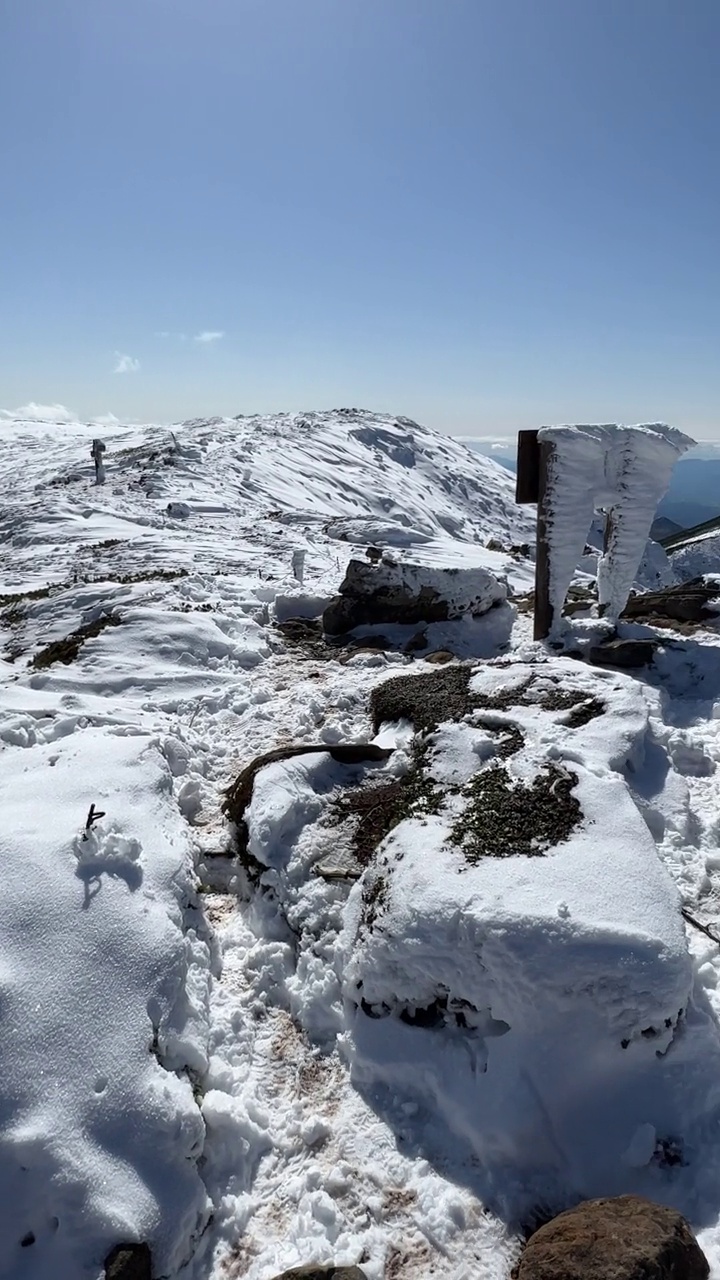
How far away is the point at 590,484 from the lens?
39.4ft

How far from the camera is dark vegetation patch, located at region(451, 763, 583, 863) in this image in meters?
6.18

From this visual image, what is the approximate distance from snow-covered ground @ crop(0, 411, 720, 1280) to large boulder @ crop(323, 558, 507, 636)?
13.5 feet

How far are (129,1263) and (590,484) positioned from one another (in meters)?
11.6

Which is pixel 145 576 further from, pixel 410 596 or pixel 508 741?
pixel 508 741

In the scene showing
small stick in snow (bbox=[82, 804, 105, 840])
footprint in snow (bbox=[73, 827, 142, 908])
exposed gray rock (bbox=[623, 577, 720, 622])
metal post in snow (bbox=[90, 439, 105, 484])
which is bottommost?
footprint in snow (bbox=[73, 827, 142, 908])

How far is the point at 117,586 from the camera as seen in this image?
16.1 meters

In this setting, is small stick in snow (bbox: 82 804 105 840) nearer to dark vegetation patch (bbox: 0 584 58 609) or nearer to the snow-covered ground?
the snow-covered ground

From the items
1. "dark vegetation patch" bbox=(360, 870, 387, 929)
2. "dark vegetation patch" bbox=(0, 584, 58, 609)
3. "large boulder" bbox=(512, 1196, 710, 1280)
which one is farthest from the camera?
"dark vegetation patch" bbox=(0, 584, 58, 609)

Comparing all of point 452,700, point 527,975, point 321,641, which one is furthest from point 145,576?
point 527,975

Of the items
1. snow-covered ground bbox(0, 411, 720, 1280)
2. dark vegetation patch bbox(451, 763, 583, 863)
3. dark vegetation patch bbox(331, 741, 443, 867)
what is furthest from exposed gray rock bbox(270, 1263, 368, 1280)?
dark vegetation patch bbox(331, 741, 443, 867)

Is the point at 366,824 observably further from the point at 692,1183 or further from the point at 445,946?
the point at 692,1183

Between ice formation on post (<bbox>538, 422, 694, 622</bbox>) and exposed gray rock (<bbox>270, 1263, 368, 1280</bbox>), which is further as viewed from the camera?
ice formation on post (<bbox>538, 422, 694, 622</bbox>)

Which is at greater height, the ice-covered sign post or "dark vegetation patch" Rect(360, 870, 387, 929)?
the ice-covered sign post

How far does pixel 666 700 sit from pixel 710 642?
237 centimetres
